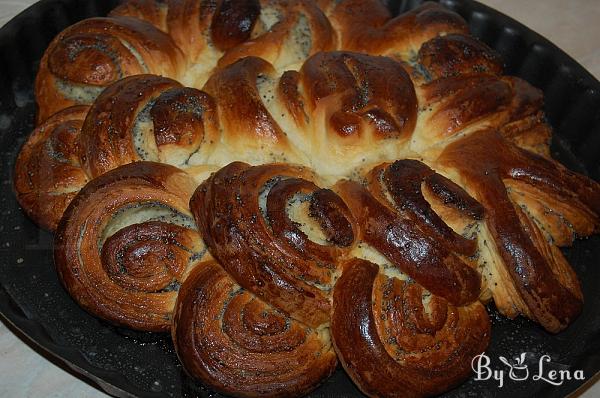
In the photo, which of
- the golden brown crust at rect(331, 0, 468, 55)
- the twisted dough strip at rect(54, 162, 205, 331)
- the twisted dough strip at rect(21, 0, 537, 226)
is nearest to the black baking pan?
the twisted dough strip at rect(54, 162, 205, 331)

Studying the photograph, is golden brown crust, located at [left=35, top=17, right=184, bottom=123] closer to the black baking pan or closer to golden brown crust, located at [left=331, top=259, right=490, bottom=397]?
the black baking pan

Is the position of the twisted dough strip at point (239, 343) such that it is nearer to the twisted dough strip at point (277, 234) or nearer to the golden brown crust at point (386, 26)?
the twisted dough strip at point (277, 234)

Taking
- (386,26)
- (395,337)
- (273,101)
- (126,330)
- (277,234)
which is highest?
(386,26)

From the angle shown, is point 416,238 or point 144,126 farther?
point 144,126

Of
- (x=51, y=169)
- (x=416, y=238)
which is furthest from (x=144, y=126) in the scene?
(x=416, y=238)

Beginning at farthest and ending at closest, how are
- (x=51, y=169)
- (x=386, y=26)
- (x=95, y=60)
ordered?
1. (x=386, y=26)
2. (x=95, y=60)
3. (x=51, y=169)

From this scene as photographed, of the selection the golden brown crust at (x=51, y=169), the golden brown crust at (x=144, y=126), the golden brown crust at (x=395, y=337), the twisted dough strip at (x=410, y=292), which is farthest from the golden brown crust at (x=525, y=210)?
the golden brown crust at (x=51, y=169)

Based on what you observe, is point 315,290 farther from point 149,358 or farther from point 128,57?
point 128,57

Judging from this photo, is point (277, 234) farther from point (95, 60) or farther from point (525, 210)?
point (95, 60)

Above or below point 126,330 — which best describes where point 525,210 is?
above
